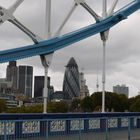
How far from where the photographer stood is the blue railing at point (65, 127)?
1271 cm

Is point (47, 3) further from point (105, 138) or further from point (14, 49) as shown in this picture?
point (105, 138)

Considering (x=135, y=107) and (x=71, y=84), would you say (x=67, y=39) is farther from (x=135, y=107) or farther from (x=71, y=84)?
(x=71, y=84)

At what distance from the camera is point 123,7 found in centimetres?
3006

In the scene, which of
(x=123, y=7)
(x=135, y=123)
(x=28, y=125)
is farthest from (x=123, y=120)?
(x=123, y=7)

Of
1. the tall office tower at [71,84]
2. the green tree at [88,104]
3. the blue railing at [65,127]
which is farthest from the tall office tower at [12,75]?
the blue railing at [65,127]

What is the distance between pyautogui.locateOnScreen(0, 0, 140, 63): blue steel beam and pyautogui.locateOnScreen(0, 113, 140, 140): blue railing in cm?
421

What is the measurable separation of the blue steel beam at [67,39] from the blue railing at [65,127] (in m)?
4.21

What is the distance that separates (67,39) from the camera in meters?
24.2

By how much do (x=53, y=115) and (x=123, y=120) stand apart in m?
2.87

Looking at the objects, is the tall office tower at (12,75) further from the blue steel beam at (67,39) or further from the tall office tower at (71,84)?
the blue steel beam at (67,39)

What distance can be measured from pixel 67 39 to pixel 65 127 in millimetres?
10249

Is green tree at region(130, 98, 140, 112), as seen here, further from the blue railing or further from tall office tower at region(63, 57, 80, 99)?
tall office tower at region(63, 57, 80, 99)

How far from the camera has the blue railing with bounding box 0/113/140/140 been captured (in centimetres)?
1271

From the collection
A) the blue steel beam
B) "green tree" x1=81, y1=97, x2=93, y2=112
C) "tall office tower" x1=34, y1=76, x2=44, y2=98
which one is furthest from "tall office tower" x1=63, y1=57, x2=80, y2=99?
the blue steel beam
